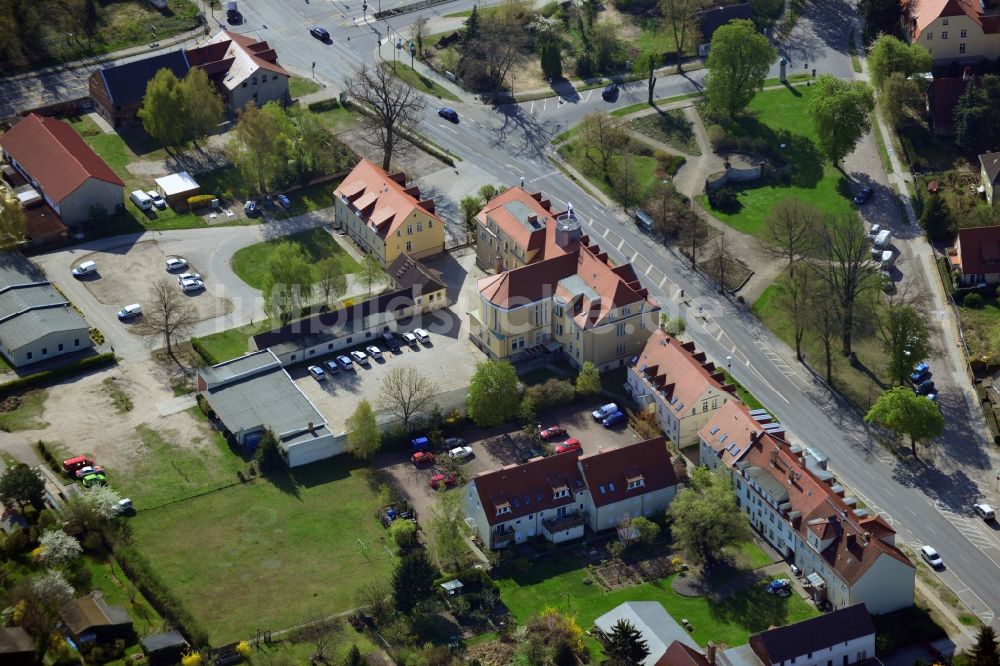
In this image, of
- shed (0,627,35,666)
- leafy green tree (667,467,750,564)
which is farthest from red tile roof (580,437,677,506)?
shed (0,627,35,666)

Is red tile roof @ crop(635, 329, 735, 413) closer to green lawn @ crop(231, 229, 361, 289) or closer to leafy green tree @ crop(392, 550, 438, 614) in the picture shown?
leafy green tree @ crop(392, 550, 438, 614)

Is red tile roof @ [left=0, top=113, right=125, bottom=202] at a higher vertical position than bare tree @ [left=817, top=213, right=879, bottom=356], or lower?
higher

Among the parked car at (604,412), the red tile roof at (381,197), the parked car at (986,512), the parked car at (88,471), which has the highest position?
the red tile roof at (381,197)

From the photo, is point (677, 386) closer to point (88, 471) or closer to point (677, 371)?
point (677, 371)

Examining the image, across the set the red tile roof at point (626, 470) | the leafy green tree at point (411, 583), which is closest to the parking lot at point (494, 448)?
the red tile roof at point (626, 470)

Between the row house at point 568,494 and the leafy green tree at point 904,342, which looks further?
the leafy green tree at point 904,342

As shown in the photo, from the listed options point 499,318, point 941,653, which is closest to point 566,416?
point 499,318

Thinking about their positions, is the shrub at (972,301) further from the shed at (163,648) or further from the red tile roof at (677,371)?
the shed at (163,648)
